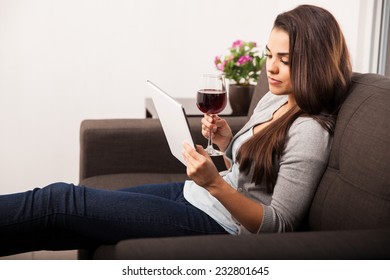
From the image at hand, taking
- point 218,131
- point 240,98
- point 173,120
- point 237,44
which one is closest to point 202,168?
point 173,120

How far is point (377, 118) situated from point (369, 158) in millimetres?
100

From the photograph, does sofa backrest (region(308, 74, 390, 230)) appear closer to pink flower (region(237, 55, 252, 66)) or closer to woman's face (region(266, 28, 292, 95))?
woman's face (region(266, 28, 292, 95))

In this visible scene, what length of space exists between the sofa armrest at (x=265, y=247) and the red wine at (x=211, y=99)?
0.58m

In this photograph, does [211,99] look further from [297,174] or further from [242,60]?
[242,60]

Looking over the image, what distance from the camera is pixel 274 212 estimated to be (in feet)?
4.72

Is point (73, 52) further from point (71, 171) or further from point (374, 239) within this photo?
point (374, 239)

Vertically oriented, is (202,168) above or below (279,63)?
below

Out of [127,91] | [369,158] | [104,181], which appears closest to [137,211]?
[369,158]

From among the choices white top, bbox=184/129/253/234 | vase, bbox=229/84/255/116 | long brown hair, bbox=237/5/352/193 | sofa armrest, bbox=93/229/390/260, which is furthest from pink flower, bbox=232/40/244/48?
sofa armrest, bbox=93/229/390/260

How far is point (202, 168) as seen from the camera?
4.54 ft

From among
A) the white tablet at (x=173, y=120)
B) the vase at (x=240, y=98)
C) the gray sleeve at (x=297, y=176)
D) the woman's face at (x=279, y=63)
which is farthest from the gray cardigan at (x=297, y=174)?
the vase at (x=240, y=98)

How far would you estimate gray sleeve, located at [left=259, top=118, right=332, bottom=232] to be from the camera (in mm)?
1445

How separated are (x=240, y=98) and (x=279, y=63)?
1.13 metres

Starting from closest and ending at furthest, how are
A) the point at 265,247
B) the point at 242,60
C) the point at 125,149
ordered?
the point at 265,247
the point at 125,149
the point at 242,60
